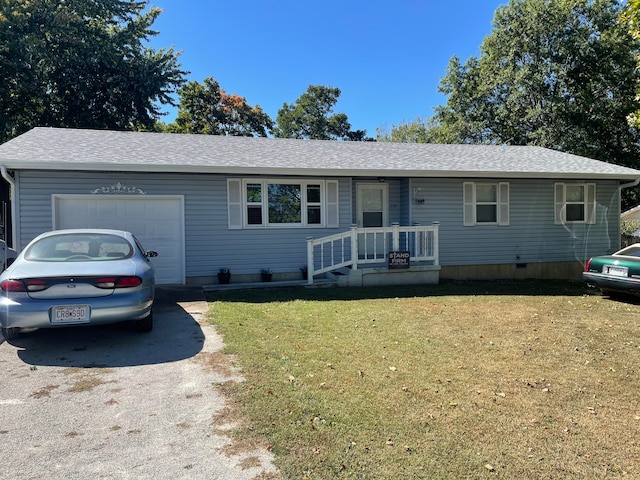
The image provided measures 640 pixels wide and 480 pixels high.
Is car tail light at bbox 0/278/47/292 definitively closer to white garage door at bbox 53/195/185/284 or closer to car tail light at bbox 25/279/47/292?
car tail light at bbox 25/279/47/292

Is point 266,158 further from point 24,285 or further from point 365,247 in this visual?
point 24,285

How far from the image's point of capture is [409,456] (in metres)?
2.94

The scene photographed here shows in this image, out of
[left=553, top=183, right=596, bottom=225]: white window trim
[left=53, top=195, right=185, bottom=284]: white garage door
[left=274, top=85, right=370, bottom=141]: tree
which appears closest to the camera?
[left=53, top=195, right=185, bottom=284]: white garage door

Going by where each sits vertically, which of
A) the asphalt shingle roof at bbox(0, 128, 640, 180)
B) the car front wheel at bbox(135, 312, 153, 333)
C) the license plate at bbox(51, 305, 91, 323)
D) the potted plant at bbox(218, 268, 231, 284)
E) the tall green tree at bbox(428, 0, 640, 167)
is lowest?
the car front wheel at bbox(135, 312, 153, 333)

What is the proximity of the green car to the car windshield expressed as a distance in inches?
361

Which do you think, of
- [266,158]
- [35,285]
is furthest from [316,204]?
[35,285]

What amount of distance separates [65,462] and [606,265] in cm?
997

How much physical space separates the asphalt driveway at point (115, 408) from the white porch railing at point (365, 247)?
4.93 m

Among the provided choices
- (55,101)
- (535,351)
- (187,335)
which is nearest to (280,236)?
(187,335)

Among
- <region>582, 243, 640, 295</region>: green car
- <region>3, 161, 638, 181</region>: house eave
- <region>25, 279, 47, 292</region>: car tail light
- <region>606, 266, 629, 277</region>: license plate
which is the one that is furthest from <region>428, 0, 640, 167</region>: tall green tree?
<region>25, 279, 47, 292</region>: car tail light

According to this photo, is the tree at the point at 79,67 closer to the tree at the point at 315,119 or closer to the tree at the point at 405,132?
the tree at the point at 315,119

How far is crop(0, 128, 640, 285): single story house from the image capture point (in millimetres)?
9594

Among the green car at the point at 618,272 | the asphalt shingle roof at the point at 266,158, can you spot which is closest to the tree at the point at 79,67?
the asphalt shingle roof at the point at 266,158

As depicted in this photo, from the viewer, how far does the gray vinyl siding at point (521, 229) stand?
12.3 meters
